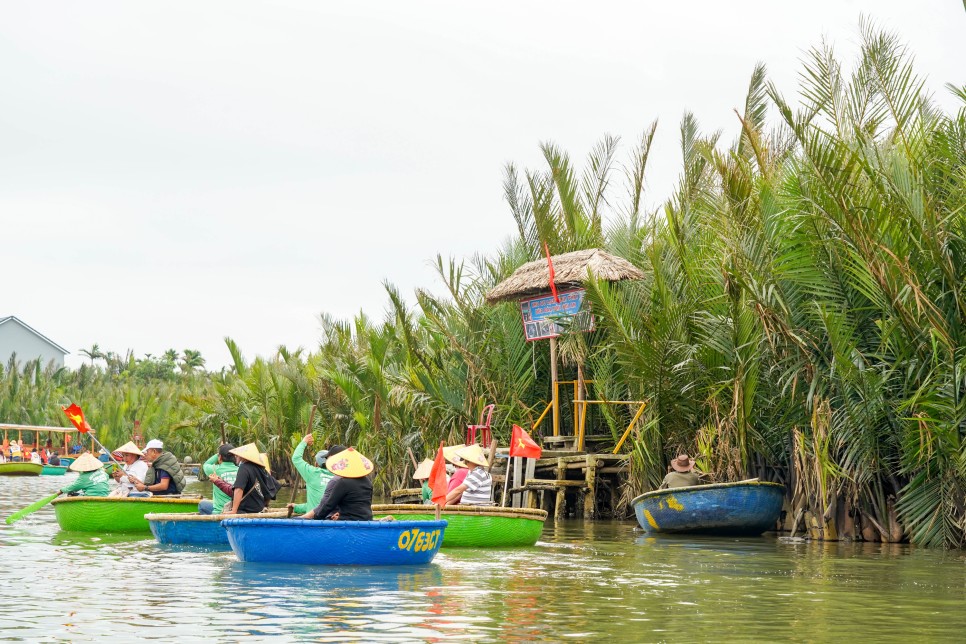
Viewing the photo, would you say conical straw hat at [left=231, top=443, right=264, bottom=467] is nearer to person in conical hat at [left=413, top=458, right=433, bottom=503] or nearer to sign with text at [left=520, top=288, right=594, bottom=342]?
person in conical hat at [left=413, top=458, right=433, bottom=503]

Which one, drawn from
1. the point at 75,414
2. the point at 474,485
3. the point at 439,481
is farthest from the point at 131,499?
the point at 439,481

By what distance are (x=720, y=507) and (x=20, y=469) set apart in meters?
39.0

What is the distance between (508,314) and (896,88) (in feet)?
36.5

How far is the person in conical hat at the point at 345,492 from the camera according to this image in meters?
14.2

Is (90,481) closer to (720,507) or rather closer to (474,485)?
(474,485)

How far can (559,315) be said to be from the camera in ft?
80.6

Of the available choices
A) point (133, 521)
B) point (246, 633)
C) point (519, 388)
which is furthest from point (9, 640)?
point (519, 388)

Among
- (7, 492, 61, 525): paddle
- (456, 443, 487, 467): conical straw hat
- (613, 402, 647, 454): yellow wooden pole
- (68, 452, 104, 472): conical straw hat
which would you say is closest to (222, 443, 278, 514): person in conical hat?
(456, 443, 487, 467): conical straw hat

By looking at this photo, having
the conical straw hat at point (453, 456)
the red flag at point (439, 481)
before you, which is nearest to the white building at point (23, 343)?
the conical straw hat at point (453, 456)

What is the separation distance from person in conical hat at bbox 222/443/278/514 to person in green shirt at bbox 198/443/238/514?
81 cm

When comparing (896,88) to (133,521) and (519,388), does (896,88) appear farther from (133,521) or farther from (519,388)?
(133,521)

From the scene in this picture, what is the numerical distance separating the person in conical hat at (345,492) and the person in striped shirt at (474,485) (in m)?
3.73

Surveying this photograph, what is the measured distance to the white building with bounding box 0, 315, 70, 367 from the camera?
84.9 m

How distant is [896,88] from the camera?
17.6 metres
